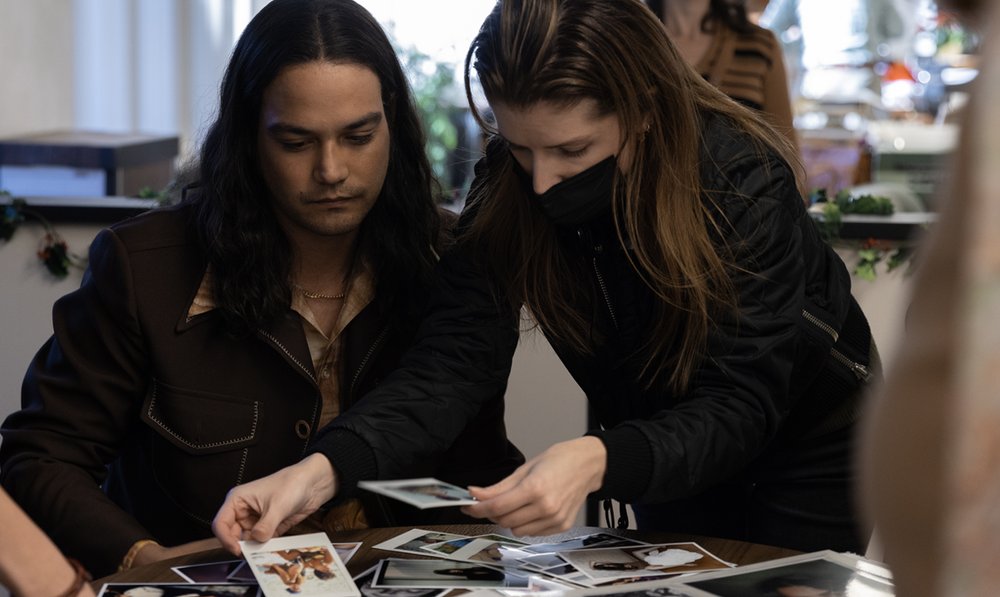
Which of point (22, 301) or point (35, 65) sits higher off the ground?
point (35, 65)

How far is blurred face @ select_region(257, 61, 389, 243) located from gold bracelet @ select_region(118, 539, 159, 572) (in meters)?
0.57

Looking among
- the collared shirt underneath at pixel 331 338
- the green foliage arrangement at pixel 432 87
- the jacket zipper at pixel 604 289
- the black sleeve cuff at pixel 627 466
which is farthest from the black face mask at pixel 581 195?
Answer: the green foliage arrangement at pixel 432 87

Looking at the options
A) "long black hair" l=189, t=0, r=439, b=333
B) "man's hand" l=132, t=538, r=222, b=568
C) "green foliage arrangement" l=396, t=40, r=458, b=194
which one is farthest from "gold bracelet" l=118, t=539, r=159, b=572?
"green foliage arrangement" l=396, t=40, r=458, b=194

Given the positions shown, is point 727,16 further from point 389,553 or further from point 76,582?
point 76,582

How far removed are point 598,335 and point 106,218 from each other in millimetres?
1720

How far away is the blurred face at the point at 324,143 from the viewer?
1.97m

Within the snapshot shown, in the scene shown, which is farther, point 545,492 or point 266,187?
point 266,187

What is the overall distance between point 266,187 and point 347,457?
2.14 feet

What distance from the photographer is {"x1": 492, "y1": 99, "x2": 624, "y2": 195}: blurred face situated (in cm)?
161

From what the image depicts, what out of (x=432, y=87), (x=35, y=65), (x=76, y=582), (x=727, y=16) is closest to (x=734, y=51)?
(x=727, y=16)

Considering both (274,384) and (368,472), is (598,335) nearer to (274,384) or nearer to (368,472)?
(368,472)

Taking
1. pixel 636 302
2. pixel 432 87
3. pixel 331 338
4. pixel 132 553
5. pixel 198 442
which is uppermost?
pixel 432 87

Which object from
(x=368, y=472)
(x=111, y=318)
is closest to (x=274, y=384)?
(x=111, y=318)

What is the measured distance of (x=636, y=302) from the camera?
1.75 metres
